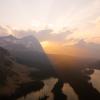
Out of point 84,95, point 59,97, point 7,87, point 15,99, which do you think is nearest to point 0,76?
point 7,87

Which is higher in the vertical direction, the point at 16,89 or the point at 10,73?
the point at 10,73

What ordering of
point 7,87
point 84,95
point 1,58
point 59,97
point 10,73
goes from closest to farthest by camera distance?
point 59,97 < point 84,95 < point 7,87 < point 10,73 < point 1,58

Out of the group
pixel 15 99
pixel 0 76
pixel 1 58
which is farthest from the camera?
pixel 1 58

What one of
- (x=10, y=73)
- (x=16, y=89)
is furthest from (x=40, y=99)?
(x=10, y=73)

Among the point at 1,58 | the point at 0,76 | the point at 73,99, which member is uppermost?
the point at 1,58

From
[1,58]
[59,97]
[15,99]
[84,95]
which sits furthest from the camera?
[1,58]

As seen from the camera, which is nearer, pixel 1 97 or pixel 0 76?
pixel 1 97

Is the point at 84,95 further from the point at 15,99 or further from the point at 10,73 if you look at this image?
the point at 10,73

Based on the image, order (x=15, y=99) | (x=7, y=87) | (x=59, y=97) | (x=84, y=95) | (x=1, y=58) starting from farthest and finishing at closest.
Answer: (x=1, y=58) < (x=7, y=87) < (x=84, y=95) < (x=59, y=97) < (x=15, y=99)

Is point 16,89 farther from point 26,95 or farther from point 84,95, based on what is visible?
point 84,95
